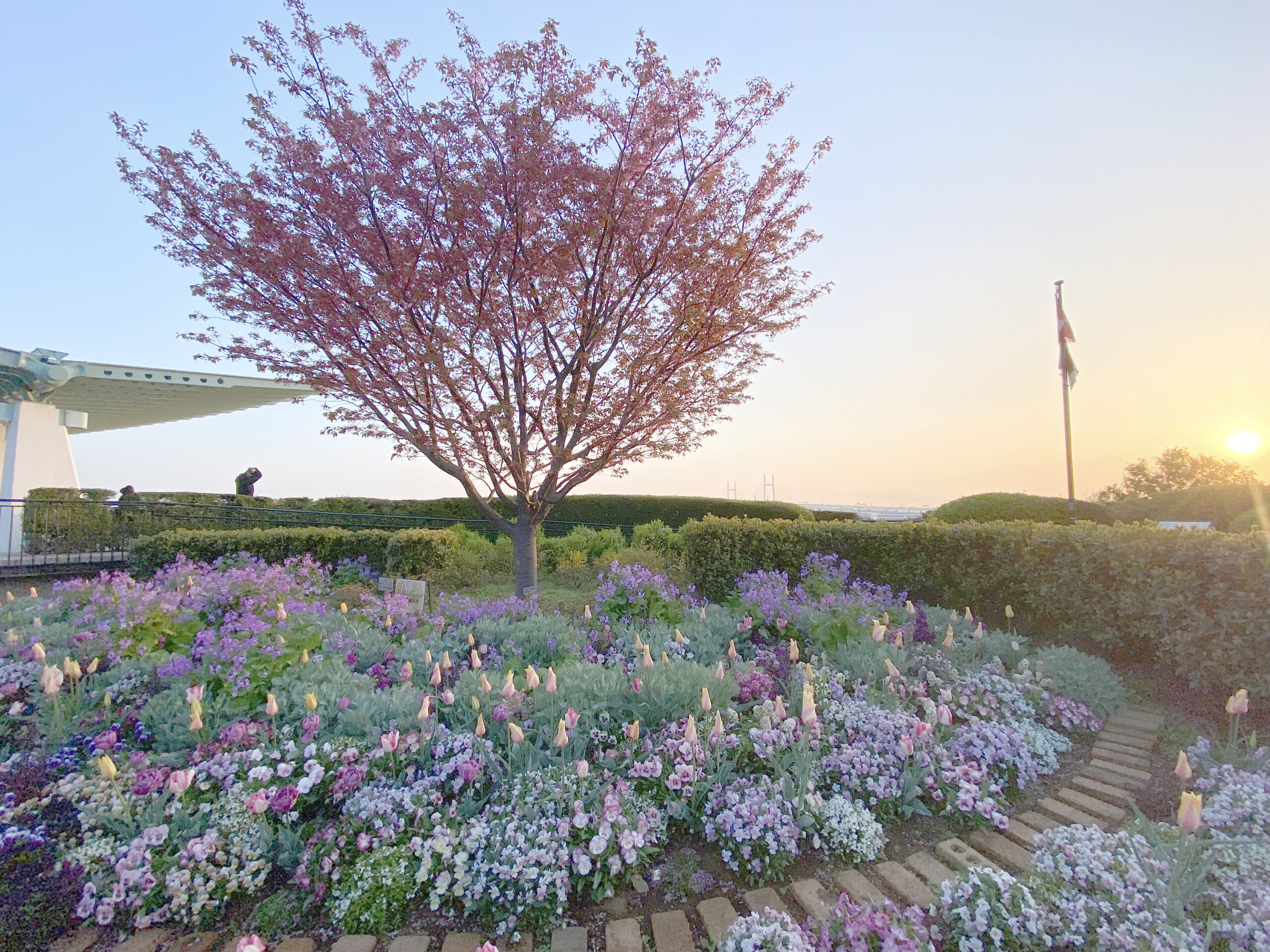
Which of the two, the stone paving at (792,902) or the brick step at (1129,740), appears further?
the brick step at (1129,740)

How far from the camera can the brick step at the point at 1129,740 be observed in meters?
3.51

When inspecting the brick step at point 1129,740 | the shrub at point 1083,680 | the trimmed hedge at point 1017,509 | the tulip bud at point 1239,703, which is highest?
the trimmed hedge at point 1017,509

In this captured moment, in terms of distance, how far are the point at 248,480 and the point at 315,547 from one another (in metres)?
9.12

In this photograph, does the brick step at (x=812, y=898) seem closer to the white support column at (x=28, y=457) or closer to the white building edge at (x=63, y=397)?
the white building edge at (x=63, y=397)

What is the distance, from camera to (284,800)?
2311 mm

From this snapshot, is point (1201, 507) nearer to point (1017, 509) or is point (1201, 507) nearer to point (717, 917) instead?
point (1017, 509)

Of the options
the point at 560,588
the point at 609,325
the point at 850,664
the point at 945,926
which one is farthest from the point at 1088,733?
the point at 560,588

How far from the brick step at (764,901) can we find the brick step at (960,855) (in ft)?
2.42

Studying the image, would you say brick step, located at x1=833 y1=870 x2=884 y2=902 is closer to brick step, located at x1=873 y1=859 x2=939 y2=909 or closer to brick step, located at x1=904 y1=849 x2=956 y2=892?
brick step, located at x1=873 y1=859 x2=939 y2=909

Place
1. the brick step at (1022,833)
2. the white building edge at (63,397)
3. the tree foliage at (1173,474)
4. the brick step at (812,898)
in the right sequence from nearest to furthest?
the brick step at (812,898)
the brick step at (1022,833)
the white building edge at (63,397)
the tree foliage at (1173,474)

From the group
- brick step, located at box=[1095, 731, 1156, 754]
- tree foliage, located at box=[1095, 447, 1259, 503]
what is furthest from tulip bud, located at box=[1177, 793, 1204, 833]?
tree foliage, located at box=[1095, 447, 1259, 503]

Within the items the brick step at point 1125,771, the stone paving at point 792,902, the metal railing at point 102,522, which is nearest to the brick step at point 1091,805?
the stone paving at point 792,902

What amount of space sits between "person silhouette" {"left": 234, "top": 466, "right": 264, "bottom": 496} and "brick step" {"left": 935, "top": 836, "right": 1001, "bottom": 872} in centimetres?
1753

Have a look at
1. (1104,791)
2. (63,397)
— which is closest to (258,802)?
(1104,791)
